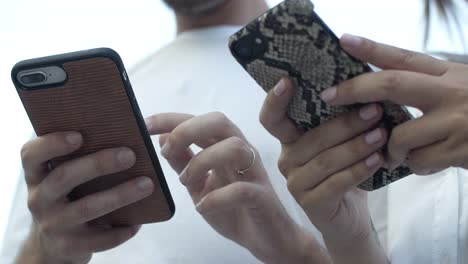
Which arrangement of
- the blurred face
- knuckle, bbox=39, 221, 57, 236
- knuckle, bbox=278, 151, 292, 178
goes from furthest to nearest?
the blurred face < knuckle, bbox=39, 221, 57, 236 < knuckle, bbox=278, 151, 292, 178

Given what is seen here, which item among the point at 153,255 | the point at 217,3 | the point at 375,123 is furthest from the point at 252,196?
the point at 217,3

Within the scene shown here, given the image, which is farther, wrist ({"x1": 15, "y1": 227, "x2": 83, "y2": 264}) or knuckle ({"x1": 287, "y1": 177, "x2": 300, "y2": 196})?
wrist ({"x1": 15, "y1": 227, "x2": 83, "y2": 264})

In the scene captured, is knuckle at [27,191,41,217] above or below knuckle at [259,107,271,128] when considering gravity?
below

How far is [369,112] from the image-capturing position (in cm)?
52

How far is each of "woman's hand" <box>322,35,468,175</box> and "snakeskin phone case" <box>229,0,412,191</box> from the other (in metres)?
0.01

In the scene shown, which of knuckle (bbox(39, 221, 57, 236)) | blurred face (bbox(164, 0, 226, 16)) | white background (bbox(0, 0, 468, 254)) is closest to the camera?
knuckle (bbox(39, 221, 57, 236))

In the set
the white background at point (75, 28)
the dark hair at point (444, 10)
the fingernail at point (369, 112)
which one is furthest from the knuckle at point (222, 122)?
the white background at point (75, 28)

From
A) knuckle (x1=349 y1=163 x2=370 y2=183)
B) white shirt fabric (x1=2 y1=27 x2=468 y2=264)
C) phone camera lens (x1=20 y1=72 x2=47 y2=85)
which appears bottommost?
white shirt fabric (x1=2 y1=27 x2=468 y2=264)

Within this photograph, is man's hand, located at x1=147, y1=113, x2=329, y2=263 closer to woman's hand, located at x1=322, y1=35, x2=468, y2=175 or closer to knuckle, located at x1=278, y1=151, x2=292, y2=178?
knuckle, located at x1=278, y1=151, x2=292, y2=178

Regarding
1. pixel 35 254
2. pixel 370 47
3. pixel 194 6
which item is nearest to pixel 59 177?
pixel 35 254

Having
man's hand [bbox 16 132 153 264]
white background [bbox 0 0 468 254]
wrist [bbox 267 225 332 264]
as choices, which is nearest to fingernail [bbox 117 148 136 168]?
man's hand [bbox 16 132 153 264]

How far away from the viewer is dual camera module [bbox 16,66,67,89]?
61 centimetres

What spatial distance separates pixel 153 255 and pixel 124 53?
0.60 meters

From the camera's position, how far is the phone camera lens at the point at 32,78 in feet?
2.03
